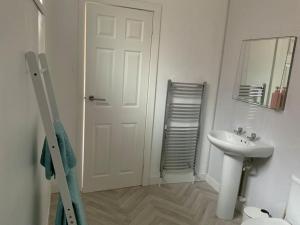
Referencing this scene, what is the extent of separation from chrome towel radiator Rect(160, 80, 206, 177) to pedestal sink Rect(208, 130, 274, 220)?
55cm

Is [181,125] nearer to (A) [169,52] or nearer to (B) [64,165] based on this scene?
(A) [169,52]

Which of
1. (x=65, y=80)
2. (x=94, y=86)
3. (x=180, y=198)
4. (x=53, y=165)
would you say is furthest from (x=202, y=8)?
(x=53, y=165)

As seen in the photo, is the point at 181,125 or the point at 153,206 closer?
the point at 153,206

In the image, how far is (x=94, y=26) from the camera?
268 centimetres

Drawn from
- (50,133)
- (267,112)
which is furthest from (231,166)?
(50,133)

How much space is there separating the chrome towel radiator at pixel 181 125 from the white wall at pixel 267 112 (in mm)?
329

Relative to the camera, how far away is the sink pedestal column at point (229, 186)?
8.45 ft

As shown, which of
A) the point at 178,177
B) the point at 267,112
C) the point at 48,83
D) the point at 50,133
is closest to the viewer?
the point at 50,133

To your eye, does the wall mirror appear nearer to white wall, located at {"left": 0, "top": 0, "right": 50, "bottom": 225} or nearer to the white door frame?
the white door frame

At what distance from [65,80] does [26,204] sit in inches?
70.1

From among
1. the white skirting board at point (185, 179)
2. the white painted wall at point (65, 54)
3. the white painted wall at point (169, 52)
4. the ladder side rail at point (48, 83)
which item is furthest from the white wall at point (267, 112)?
the ladder side rail at point (48, 83)

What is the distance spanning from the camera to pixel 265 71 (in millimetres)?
2535

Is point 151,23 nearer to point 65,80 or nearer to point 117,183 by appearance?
point 65,80

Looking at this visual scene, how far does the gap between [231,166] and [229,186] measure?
22cm
